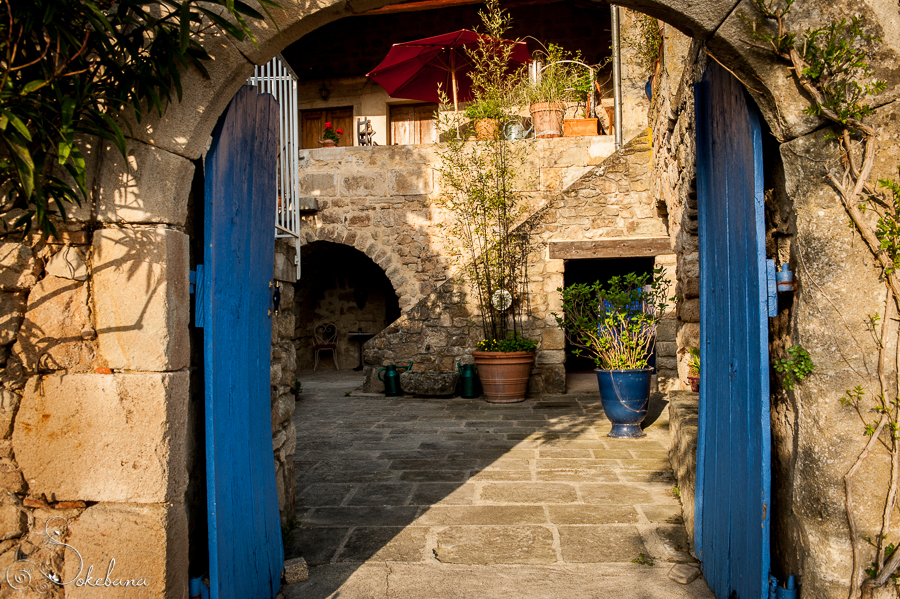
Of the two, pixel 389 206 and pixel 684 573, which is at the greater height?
pixel 389 206

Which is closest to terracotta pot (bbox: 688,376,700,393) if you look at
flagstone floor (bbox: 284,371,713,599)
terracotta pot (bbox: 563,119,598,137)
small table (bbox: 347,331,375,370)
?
flagstone floor (bbox: 284,371,713,599)

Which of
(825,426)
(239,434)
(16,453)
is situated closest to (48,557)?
(16,453)

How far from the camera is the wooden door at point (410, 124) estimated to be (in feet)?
36.7

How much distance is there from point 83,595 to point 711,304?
2.35 m

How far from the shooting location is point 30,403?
6.00 feet

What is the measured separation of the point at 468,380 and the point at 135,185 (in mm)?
5665

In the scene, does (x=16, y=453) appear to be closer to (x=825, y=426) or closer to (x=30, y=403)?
(x=30, y=403)

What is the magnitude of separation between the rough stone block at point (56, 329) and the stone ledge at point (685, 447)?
98.8 inches

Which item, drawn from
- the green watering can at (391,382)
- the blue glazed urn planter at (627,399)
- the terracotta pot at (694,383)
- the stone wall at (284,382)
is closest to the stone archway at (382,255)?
the green watering can at (391,382)

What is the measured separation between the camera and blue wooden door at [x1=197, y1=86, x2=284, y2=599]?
199cm

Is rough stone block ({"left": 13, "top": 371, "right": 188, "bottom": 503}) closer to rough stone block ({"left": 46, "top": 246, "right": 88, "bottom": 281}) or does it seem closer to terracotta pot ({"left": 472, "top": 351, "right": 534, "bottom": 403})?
rough stone block ({"left": 46, "top": 246, "right": 88, "bottom": 281})

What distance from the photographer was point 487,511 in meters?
3.29

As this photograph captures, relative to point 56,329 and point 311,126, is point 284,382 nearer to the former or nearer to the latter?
point 56,329

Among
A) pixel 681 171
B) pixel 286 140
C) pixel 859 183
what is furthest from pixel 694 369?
pixel 286 140
